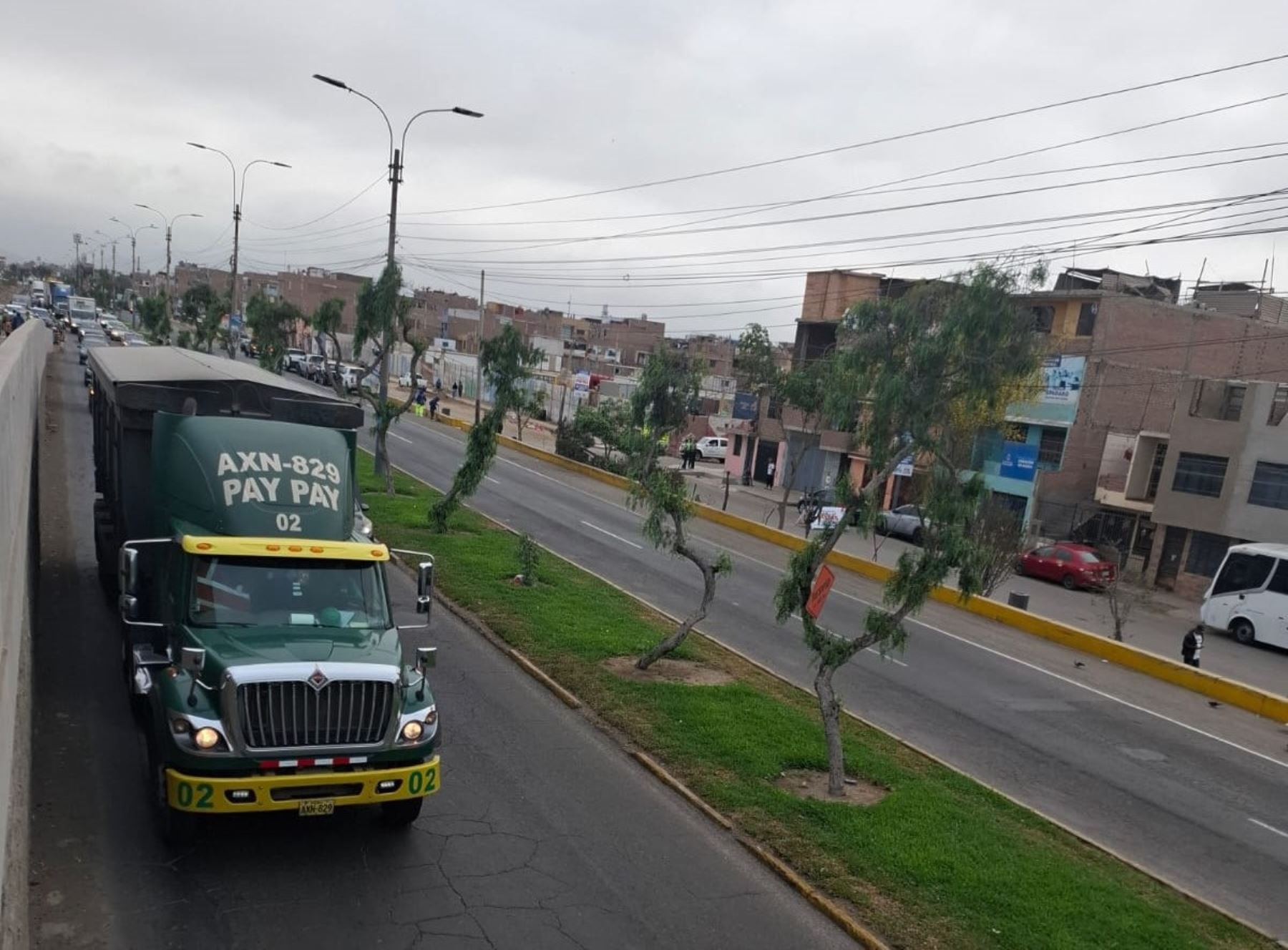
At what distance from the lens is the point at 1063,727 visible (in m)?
14.4

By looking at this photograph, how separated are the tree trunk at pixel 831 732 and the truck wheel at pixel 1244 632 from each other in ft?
63.6

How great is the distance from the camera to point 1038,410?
36844mm

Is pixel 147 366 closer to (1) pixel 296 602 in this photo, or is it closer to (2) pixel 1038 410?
(1) pixel 296 602

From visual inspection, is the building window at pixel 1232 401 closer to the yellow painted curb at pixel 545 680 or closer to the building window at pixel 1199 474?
the building window at pixel 1199 474

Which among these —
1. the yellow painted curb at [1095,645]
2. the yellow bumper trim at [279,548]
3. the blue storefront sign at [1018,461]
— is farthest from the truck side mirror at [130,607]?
the blue storefront sign at [1018,461]

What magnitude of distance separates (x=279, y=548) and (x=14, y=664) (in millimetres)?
2043

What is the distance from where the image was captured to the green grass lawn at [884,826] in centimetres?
776

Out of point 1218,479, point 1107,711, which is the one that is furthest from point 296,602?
point 1218,479

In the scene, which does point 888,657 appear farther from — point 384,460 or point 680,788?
point 384,460

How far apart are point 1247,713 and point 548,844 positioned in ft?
46.8

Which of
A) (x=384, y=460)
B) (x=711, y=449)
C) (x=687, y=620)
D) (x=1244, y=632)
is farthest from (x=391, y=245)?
(x=711, y=449)

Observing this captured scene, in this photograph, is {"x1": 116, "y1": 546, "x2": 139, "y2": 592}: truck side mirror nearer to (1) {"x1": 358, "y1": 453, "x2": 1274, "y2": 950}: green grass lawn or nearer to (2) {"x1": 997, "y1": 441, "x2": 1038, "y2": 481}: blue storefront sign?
(1) {"x1": 358, "y1": 453, "x2": 1274, "y2": 950}: green grass lawn

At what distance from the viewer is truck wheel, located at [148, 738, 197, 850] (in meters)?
7.25

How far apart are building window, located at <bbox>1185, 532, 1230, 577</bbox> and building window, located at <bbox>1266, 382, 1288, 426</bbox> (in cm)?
390
